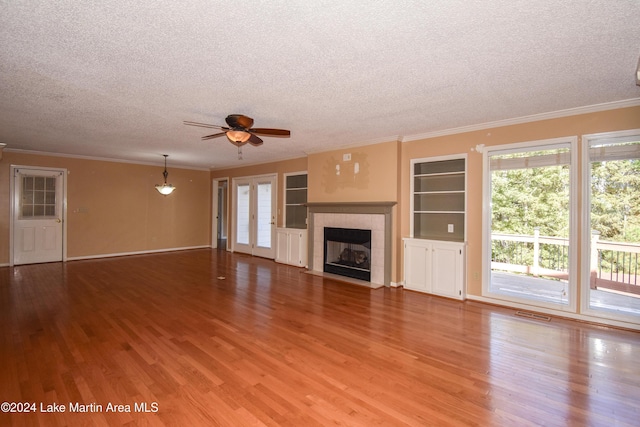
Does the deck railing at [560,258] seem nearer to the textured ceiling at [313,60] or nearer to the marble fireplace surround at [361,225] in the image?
the marble fireplace surround at [361,225]

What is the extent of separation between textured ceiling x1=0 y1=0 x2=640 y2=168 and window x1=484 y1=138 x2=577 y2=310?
23.8 inches

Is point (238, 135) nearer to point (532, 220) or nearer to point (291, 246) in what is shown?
point (291, 246)

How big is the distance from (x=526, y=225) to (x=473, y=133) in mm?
1507

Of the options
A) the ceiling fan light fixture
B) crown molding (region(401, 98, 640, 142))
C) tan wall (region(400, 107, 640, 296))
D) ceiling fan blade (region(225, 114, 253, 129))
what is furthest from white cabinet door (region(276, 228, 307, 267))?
ceiling fan blade (region(225, 114, 253, 129))

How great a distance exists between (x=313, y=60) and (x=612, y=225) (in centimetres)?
392

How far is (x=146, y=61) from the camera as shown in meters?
2.58

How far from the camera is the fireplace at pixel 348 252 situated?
5582 millimetres

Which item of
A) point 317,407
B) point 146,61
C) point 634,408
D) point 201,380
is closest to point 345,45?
point 146,61

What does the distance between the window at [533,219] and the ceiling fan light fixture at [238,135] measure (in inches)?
132

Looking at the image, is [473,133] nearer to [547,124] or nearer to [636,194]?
[547,124]

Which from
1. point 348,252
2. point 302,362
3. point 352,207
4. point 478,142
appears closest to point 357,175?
point 352,207

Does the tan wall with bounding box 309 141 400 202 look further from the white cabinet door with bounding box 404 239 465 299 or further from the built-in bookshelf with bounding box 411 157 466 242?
the white cabinet door with bounding box 404 239 465 299

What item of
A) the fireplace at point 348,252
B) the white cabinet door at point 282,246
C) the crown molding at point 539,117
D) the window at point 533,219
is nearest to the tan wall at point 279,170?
the white cabinet door at point 282,246

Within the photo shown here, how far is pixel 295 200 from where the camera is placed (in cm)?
751
